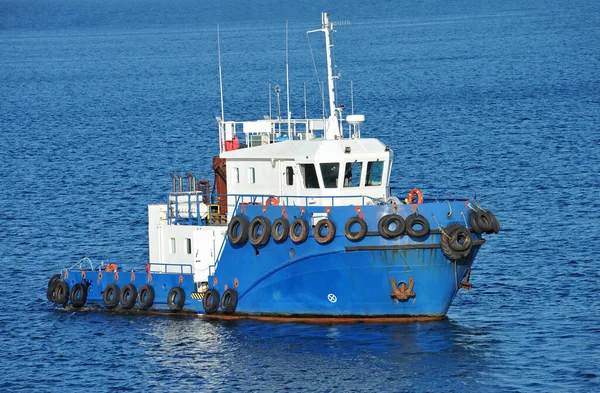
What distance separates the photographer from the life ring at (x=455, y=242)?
3419 cm

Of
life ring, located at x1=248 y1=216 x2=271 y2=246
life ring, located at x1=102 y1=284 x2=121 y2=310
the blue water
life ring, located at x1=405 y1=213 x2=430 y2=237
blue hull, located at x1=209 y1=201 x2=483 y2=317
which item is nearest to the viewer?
the blue water

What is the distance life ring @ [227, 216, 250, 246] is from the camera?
118 feet

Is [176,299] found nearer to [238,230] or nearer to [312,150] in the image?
[238,230]

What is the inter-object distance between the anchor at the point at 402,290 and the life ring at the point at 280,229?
2.80 metres

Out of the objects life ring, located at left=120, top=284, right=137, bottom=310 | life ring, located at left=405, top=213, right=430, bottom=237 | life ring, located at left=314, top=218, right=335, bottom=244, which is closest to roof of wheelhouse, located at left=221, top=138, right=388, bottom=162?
life ring, located at left=314, top=218, right=335, bottom=244

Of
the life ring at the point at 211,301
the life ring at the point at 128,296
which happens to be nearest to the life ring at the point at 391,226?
the life ring at the point at 211,301

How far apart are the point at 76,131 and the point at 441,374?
5990 centimetres

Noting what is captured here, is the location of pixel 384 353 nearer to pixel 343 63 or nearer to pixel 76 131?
pixel 76 131

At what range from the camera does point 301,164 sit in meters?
36.5

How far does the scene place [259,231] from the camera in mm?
35812

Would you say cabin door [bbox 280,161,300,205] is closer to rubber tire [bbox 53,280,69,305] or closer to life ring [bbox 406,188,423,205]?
life ring [bbox 406,188,423,205]

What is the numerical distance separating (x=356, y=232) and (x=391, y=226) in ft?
2.73

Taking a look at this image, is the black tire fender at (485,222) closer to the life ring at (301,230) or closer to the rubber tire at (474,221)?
the rubber tire at (474,221)

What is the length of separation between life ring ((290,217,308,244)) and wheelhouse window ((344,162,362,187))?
2.23m
